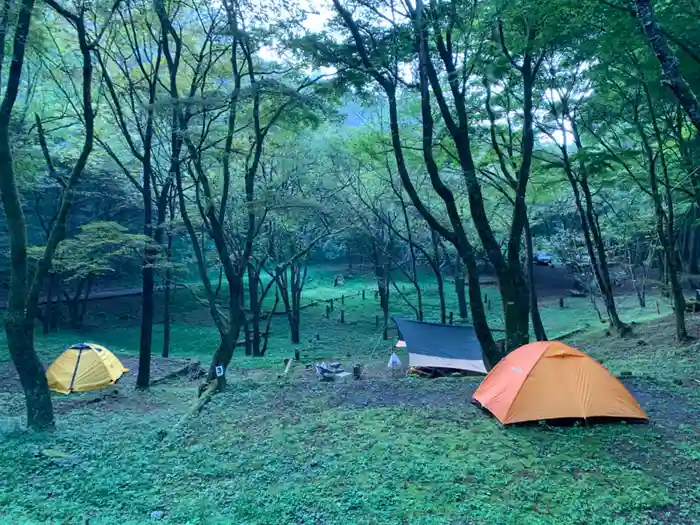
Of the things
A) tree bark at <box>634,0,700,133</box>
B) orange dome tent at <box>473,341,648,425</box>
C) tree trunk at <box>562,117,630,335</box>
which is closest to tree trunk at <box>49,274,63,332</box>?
tree trunk at <box>562,117,630,335</box>

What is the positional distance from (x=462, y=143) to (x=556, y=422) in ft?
17.1

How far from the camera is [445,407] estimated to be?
26.4ft

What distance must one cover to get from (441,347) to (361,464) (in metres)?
9.37

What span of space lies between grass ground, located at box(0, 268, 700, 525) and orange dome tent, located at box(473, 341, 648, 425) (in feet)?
0.71

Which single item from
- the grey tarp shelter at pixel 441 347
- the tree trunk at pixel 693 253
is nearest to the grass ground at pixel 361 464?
the grey tarp shelter at pixel 441 347

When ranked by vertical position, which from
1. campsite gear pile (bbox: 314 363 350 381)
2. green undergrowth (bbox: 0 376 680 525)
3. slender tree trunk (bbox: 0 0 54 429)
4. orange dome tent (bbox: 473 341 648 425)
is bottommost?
campsite gear pile (bbox: 314 363 350 381)

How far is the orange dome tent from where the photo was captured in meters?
6.70

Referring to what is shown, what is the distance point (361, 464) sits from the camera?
5.66m

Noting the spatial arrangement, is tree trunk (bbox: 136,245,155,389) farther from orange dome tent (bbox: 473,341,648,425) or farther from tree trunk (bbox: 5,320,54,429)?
orange dome tent (bbox: 473,341,648,425)

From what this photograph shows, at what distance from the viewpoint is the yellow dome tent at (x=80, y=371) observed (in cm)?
1326

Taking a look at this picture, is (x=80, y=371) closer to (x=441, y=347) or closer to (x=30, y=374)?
(x=30, y=374)

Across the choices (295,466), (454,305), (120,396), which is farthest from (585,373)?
(454,305)

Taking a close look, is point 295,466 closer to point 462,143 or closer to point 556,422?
point 556,422

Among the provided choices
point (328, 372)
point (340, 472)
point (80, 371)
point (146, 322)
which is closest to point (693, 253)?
point (328, 372)
